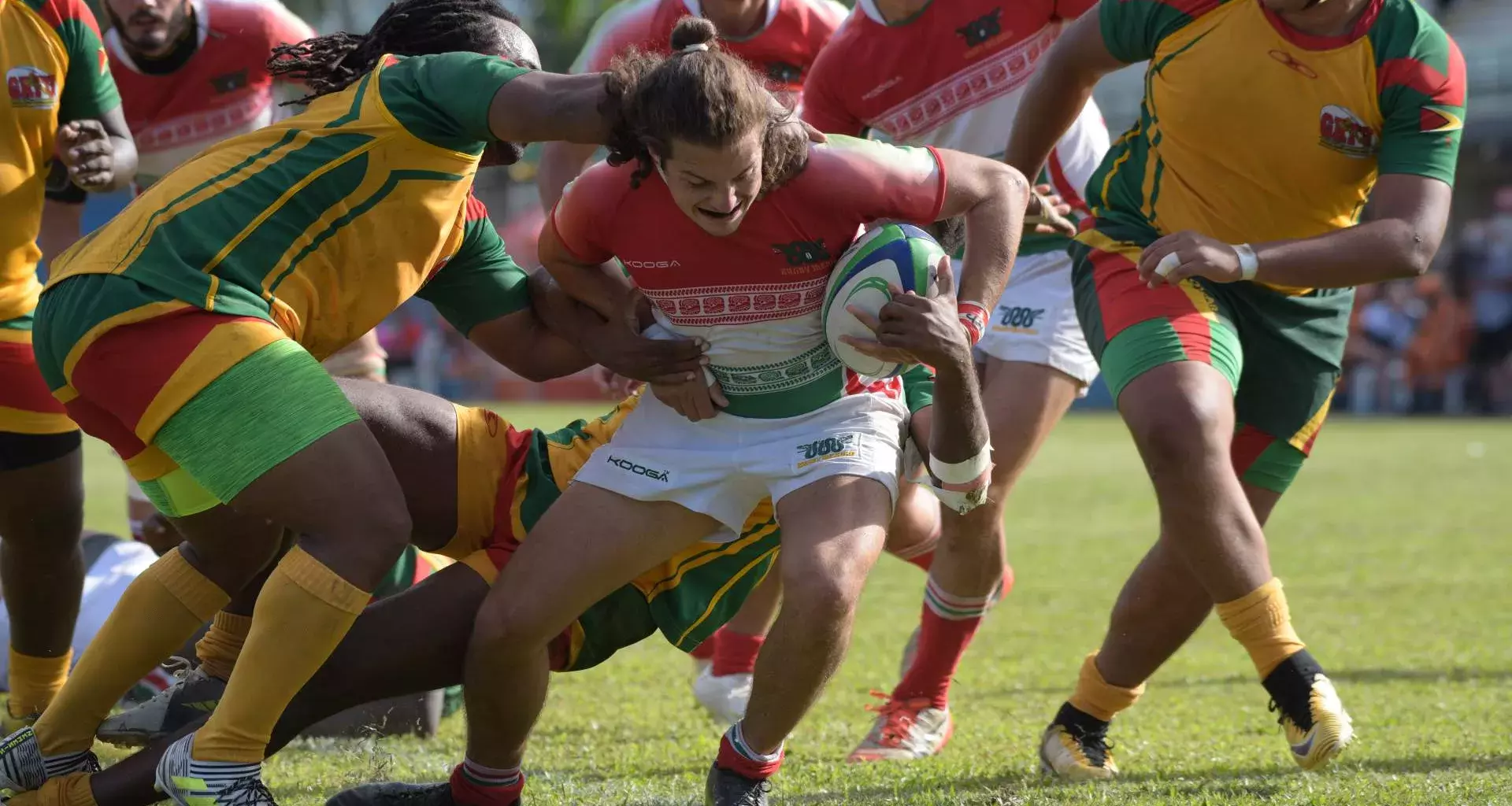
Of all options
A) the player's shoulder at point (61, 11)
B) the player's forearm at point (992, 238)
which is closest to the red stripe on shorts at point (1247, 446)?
the player's forearm at point (992, 238)

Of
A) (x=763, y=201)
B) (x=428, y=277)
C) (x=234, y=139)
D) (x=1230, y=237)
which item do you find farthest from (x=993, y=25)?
(x=234, y=139)

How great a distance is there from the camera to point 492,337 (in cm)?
445

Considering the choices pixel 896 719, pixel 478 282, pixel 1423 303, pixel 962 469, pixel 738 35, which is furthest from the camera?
pixel 1423 303

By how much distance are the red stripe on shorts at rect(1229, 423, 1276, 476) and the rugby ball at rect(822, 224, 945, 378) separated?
1.21 metres

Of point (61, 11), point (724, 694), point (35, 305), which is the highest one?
point (61, 11)

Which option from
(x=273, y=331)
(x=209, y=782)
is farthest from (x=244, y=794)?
(x=273, y=331)

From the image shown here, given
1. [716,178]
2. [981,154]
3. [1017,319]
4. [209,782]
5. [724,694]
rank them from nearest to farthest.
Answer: [209,782] → [716,178] → [724,694] → [1017,319] → [981,154]

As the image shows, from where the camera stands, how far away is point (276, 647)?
3.43m

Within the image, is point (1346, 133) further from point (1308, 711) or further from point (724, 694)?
point (724, 694)

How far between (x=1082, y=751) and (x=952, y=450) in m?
1.18

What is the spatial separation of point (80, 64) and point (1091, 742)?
3538mm

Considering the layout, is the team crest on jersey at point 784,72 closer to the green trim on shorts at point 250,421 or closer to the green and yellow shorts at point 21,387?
the green and yellow shorts at point 21,387

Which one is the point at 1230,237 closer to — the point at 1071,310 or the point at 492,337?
the point at 1071,310

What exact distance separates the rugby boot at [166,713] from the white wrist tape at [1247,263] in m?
2.72
